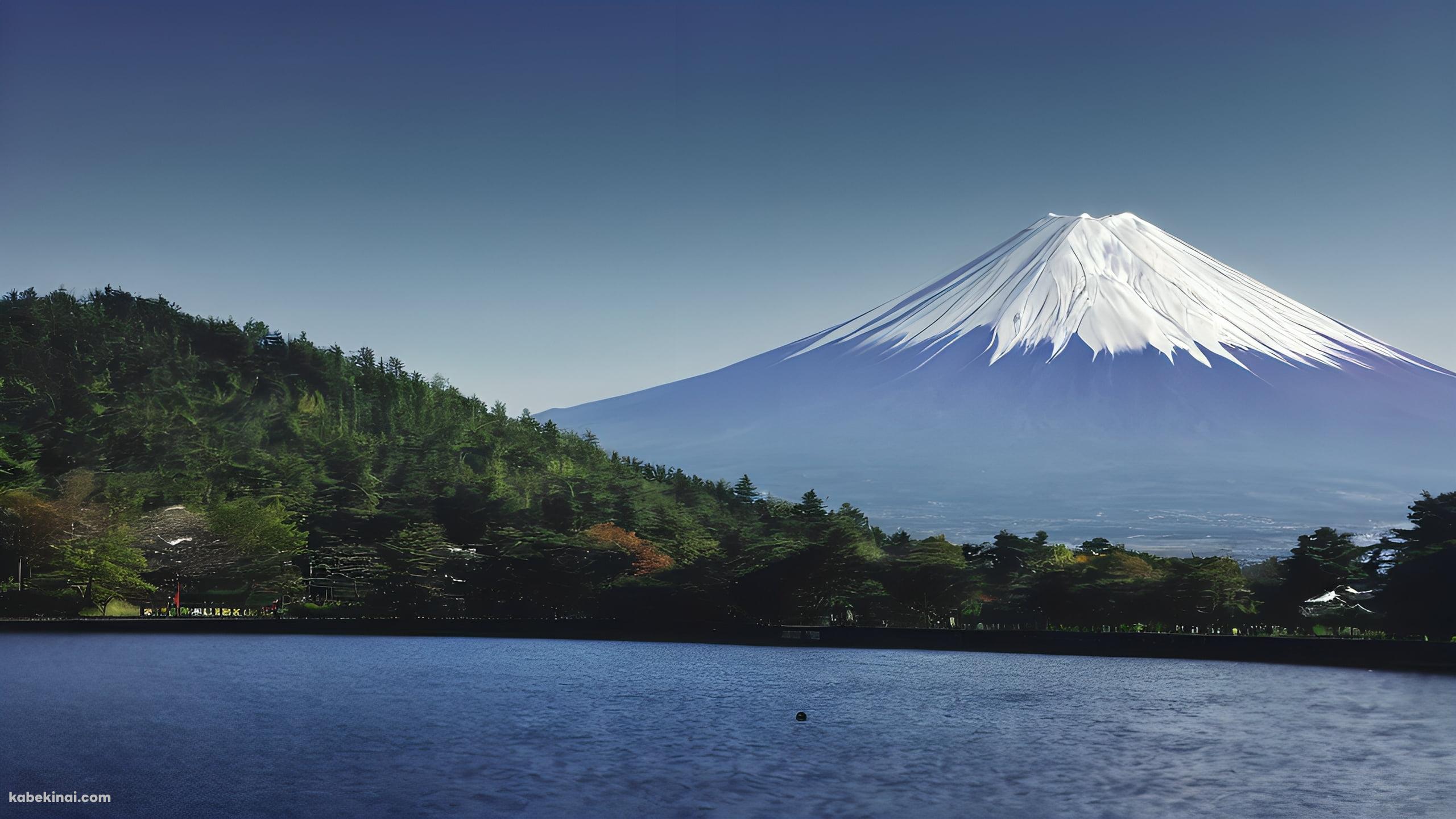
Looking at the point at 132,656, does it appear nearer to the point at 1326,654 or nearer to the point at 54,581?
the point at 54,581

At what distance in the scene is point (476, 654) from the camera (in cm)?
4988

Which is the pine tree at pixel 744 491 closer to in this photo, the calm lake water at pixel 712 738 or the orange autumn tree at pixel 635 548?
the orange autumn tree at pixel 635 548

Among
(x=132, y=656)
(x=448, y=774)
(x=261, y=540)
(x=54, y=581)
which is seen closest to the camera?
(x=448, y=774)

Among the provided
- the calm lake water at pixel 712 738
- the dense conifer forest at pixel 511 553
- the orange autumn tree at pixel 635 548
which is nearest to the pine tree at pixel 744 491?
the dense conifer forest at pixel 511 553

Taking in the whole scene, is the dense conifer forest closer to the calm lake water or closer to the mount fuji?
the calm lake water

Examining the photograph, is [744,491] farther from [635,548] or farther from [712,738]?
[712,738]

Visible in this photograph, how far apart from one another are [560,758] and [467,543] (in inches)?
2458

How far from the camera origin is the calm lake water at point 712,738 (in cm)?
2117

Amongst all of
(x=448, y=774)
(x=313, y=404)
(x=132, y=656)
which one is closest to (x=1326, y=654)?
(x=448, y=774)

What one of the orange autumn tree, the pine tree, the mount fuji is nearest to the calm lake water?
the orange autumn tree

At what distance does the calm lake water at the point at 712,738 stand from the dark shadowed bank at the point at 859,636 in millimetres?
1995

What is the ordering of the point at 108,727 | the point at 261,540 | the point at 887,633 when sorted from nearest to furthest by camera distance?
the point at 108,727
the point at 887,633
the point at 261,540

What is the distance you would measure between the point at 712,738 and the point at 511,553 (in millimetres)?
44562

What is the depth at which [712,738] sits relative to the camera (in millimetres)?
28172
